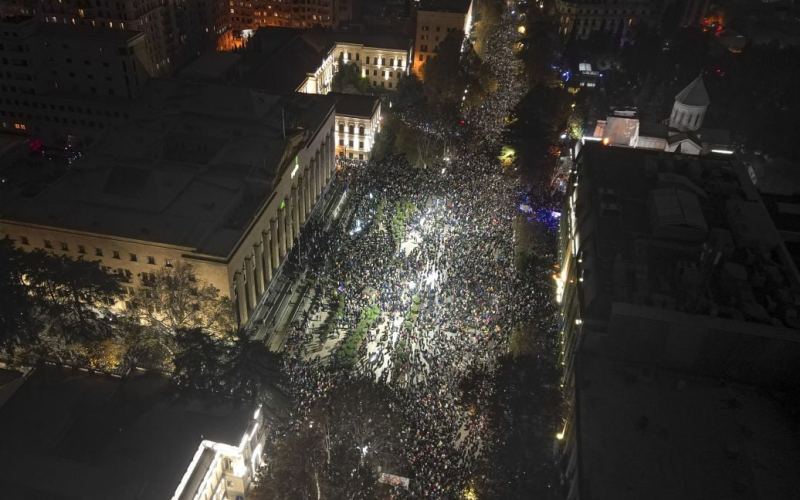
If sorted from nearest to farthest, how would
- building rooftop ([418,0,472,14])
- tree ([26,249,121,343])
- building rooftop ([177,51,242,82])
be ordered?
tree ([26,249,121,343])
building rooftop ([177,51,242,82])
building rooftop ([418,0,472,14])

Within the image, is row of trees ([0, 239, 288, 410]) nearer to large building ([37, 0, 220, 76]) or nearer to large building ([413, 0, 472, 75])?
large building ([37, 0, 220, 76])

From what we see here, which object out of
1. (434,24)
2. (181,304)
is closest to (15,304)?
(181,304)

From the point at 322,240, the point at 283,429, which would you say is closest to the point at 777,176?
the point at 322,240

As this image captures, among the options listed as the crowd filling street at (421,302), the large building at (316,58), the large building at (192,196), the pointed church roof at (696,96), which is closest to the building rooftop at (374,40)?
the large building at (316,58)

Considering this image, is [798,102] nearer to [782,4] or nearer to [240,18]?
[782,4]

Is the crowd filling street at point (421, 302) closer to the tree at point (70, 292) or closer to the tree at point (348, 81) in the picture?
the tree at point (70, 292)

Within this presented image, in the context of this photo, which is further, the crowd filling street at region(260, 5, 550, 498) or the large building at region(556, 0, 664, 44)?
the large building at region(556, 0, 664, 44)

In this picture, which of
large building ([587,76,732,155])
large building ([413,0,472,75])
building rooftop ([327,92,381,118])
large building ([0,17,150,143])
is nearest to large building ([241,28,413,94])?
large building ([413,0,472,75])
